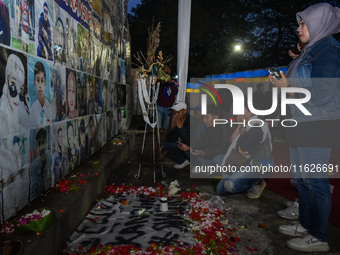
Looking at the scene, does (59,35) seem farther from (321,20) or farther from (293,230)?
(293,230)

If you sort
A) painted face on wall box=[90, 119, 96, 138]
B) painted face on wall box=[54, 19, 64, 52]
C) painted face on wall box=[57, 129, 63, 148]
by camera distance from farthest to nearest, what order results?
painted face on wall box=[90, 119, 96, 138], painted face on wall box=[57, 129, 63, 148], painted face on wall box=[54, 19, 64, 52]

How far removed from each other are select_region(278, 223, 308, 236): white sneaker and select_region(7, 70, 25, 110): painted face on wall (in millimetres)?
3658

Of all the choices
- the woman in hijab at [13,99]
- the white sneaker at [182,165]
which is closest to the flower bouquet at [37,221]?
the woman in hijab at [13,99]

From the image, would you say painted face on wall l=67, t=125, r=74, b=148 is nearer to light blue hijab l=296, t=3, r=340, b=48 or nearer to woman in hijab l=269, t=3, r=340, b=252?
woman in hijab l=269, t=3, r=340, b=252

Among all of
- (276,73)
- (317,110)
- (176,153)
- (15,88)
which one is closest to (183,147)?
(176,153)

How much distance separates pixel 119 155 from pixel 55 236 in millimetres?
4558

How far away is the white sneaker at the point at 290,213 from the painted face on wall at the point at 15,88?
12.9ft

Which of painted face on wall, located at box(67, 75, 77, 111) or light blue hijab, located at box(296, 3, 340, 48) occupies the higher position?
light blue hijab, located at box(296, 3, 340, 48)

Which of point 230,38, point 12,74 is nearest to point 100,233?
point 12,74

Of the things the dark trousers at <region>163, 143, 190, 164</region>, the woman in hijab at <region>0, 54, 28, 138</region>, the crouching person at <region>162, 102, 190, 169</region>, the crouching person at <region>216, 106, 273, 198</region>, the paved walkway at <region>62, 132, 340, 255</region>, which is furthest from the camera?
the dark trousers at <region>163, 143, 190, 164</region>

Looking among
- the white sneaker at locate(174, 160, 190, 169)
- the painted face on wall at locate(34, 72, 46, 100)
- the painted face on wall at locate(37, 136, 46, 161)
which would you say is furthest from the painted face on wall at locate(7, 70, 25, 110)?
the white sneaker at locate(174, 160, 190, 169)

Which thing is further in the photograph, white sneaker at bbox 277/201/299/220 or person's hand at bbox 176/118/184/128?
person's hand at bbox 176/118/184/128

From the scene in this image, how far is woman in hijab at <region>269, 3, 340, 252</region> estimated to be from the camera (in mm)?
3068

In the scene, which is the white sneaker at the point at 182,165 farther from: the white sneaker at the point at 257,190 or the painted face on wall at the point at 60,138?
the painted face on wall at the point at 60,138
